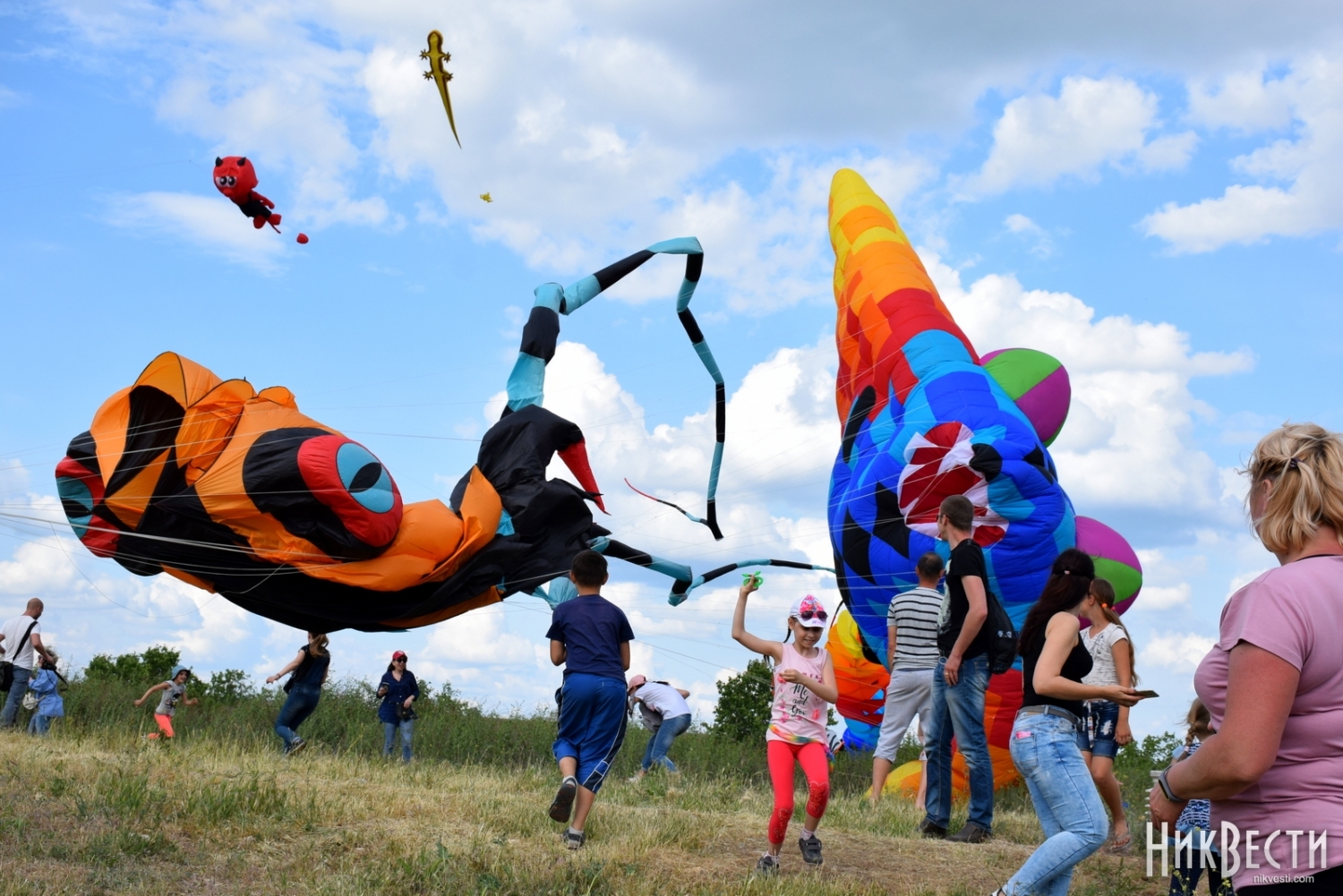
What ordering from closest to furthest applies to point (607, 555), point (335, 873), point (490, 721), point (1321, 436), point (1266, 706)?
point (1266, 706) → point (1321, 436) → point (335, 873) → point (607, 555) → point (490, 721)

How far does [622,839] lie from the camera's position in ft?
18.7

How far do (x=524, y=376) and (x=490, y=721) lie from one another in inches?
296

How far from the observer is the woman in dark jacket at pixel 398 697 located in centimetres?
1067

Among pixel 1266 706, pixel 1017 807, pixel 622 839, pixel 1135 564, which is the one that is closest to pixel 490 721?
pixel 1017 807

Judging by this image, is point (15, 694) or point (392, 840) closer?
point (392, 840)

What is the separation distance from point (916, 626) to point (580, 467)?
96.5 inches

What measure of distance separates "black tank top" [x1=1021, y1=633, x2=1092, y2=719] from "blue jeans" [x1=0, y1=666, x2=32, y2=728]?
31.4 feet

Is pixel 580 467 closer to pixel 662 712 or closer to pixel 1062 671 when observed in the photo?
pixel 662 712

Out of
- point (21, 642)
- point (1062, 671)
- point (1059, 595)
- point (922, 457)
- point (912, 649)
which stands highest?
point (922, 457)

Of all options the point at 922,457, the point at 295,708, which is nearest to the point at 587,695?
the point at 922,457

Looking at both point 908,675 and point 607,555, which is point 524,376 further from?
point 908,675

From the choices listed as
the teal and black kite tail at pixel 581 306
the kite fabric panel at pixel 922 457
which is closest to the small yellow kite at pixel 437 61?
the teal and black kite tail at pixel 581 306

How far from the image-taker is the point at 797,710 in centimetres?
544

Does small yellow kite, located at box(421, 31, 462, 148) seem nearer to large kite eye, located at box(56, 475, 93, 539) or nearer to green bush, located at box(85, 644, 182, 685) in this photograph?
large kite eye, located at box(56, 475, 93, 539)
